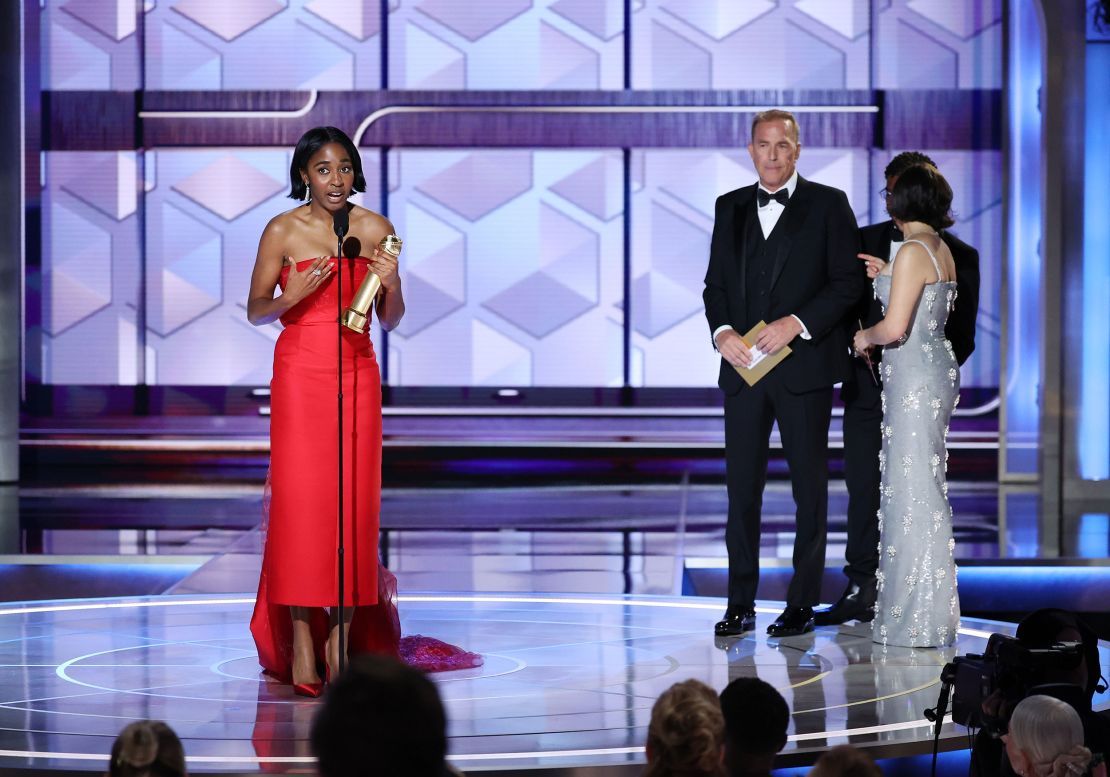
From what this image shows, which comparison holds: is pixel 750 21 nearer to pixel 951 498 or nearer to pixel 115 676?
pixel 951 498

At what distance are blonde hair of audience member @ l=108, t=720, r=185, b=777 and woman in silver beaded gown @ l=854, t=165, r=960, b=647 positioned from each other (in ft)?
8.54

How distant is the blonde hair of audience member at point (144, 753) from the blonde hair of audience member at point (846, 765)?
0.76 meters

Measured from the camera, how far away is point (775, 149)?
4.18 metres

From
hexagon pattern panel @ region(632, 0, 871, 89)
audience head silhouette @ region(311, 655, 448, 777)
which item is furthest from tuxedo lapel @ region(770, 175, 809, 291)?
hexagon pattern panel @ region(632, 0, 871, 89)

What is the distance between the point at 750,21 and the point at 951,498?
312 cm

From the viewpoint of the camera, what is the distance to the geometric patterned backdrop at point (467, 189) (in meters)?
9.72

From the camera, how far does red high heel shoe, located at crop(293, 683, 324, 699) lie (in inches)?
142

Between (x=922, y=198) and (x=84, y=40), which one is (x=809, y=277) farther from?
(x=84, y=40)

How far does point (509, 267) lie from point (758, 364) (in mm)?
5709

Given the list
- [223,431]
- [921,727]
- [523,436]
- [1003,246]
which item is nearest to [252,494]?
[223,431]

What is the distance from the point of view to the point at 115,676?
12.3 ft

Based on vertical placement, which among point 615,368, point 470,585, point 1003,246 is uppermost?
point 1003,246

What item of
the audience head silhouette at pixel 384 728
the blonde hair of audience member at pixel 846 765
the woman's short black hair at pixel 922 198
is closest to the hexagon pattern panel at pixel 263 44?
the woman's short black hair at pixel 922 198

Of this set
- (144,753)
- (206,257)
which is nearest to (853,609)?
(144,753)
